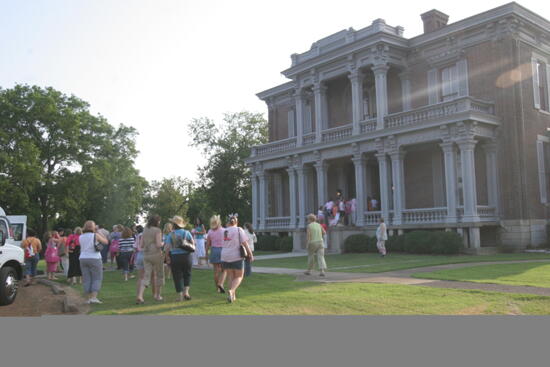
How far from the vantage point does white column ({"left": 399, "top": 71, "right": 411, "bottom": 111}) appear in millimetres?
28305

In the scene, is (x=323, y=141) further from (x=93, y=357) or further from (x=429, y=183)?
(x=93, y=357)

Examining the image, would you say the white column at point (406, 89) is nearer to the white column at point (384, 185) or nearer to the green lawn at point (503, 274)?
the white column at point (384, 185)

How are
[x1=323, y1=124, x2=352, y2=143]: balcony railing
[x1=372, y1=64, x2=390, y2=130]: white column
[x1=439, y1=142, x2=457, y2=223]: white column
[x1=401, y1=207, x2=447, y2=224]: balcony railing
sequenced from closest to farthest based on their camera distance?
[x1=439, y1=142, x2=457, y2=223]: white column
[x1=401, y1=207, x2=447, y2=224]: balcony railing
[x1=372, y1=64, x2=390, y2=130]: white column
[x1=323, y1=124, x2=352, y2=143]: balcony railing

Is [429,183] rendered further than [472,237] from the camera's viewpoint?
Yes

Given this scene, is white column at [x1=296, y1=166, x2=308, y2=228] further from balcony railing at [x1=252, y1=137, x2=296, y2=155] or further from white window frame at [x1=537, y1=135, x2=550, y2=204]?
white window frame at [x1=537, y1=135, x2=550, y2=204]

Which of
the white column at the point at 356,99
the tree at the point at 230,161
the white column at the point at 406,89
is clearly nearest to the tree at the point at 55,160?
the tree at the point at 230,161

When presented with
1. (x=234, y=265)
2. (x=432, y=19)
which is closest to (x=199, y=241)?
(x=234, y=265)

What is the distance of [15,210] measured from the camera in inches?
1663

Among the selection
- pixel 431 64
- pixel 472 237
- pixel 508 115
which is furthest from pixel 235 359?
pixel 431 64

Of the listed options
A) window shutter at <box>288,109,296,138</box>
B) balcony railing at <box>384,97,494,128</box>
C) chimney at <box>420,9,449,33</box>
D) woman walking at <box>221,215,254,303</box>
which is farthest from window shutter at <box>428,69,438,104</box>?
woman walking at <box>221,215,254,303</box>

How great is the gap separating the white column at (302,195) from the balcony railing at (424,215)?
6926 millimetres

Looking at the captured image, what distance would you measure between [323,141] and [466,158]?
365 inches

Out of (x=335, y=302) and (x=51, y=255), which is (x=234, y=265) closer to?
(x=335, y=302)

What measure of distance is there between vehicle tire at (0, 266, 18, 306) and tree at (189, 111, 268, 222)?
34.7 m
